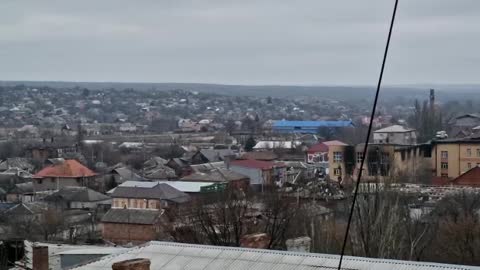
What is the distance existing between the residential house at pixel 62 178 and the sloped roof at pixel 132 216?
18.5 metres

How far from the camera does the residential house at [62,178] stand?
2007 inches

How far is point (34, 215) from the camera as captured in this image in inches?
1405

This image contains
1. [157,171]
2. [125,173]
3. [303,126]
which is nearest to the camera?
[157,171]

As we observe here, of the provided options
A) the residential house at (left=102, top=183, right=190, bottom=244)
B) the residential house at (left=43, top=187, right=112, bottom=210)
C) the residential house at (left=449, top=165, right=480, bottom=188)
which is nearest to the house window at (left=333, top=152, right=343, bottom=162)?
the residential house at (left=449, top=165, right=480, bottom=188)

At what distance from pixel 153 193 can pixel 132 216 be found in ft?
17.2

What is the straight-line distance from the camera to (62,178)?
51.2 metres

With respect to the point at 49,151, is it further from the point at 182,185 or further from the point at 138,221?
the point at 138,221

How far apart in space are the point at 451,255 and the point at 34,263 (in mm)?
11165

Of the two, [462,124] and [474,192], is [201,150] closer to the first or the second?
[462,124]

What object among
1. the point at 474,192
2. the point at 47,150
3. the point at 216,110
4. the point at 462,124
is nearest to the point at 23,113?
the point at 216,110

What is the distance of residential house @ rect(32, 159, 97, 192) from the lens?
167 ft

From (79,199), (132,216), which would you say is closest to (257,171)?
(79,199)

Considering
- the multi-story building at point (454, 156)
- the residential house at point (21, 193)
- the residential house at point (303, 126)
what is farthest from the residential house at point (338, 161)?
the residential house at point (303, 126)

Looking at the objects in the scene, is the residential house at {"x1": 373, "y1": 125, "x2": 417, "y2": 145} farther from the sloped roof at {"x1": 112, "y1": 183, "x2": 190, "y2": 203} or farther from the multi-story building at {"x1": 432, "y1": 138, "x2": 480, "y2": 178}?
the sloped roof at {"x1": 112, "y1": 183, "x2": 190, "y2": 203}
